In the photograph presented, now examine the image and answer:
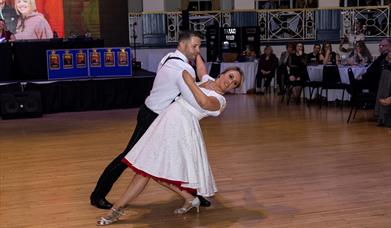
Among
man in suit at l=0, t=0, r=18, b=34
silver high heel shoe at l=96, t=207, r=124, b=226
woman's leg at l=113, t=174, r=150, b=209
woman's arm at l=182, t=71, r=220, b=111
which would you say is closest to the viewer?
woman's arm at l=182, t=71, r=220, b=111


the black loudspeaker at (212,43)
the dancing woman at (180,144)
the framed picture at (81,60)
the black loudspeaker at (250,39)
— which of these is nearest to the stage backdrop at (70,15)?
the black loudspeaker at (212,43)

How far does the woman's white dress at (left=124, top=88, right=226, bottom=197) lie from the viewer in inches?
158

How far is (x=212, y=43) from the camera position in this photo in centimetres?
1419

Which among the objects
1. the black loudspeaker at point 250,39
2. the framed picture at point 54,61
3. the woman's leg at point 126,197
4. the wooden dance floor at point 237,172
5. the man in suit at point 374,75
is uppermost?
the black loudspeaker at point 250,39

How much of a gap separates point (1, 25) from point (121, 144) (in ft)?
15.3

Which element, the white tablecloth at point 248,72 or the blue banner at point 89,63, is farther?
the white tablecloth at point 248,72

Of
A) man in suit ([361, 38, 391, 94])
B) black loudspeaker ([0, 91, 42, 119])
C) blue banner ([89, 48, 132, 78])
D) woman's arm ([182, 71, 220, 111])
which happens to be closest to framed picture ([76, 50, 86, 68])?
blue banner ([89, 48, 132, 78])

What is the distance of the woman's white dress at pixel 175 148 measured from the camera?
402 cm

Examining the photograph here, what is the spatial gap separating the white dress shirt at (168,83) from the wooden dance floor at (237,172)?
0.90 metres

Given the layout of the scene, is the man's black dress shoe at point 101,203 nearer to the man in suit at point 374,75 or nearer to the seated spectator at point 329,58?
the man in suit at point 374,75

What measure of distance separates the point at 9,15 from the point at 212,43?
4.69 m

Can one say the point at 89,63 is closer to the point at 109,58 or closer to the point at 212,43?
the point at 109,58

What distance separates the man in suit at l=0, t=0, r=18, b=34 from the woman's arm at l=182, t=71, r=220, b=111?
10.0m

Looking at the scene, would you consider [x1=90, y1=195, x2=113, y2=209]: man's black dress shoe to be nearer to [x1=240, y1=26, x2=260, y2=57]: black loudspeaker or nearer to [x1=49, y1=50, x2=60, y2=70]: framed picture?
[x1=49, y1=50, x2=60, y2=70]: framed picture
